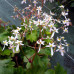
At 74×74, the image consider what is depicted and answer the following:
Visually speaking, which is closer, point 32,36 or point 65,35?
point 32,36

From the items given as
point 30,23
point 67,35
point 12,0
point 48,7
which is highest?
point 12,0

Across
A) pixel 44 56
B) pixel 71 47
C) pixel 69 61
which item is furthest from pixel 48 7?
pixel 44 56

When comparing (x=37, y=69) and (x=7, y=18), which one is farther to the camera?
(x=7, y=18)

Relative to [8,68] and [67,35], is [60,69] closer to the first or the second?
[8,68]

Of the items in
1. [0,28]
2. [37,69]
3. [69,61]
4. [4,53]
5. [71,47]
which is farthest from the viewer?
[71,47]

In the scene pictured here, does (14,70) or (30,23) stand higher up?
(30,23)

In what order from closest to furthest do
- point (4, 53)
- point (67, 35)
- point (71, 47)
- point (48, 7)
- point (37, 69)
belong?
point (37, 69)
point (4, 53)
point (71, 47)
point (67, 35)
point (48, 7)

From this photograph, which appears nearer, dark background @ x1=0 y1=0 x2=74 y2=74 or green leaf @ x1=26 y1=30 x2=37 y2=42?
green leaf @ x1=26 y1=30 x2=37 y2=42

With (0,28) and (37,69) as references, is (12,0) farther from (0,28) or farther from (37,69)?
(37,69)

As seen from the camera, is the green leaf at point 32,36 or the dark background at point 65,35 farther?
the dark background at point 65,35
